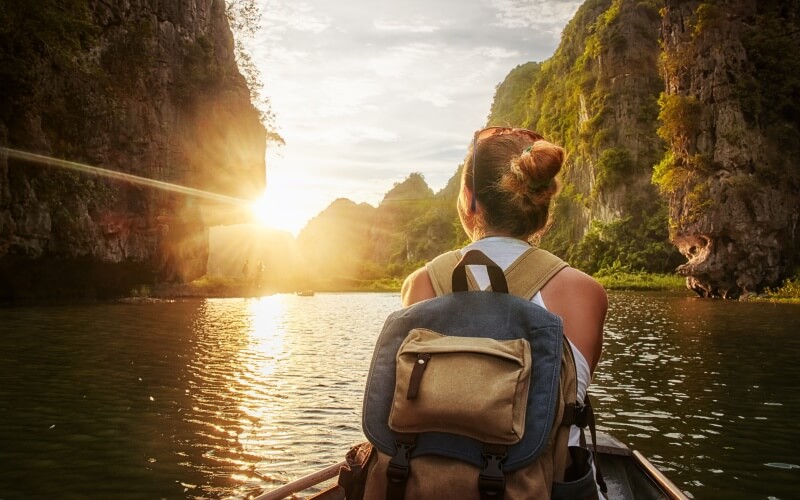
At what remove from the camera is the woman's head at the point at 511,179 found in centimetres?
217

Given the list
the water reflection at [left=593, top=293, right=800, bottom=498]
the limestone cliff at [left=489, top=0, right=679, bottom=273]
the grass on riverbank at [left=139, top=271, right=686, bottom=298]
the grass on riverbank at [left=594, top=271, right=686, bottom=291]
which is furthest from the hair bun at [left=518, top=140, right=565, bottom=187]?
the limestone cliff at [left=489, top=0, right=679, bottom=273]

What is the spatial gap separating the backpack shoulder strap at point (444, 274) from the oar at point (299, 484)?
1910 mm

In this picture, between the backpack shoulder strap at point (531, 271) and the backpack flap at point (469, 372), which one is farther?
the backpack shoulder strap at point (531, 271)

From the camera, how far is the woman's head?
2.17 m

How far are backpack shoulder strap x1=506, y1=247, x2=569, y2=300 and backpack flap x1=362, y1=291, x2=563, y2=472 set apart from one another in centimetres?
11

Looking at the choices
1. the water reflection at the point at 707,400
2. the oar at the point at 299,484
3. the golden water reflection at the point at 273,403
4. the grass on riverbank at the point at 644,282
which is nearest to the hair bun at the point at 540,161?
the oar at the point at 299,484

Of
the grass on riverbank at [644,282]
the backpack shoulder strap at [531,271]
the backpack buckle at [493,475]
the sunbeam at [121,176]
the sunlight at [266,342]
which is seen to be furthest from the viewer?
the grass on riverbank at [644,282]

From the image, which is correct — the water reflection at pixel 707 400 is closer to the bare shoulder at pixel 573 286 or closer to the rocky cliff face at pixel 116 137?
the bare shoulder at pixel 573 286

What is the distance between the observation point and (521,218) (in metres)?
2.25

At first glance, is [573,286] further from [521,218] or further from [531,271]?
[521,218]

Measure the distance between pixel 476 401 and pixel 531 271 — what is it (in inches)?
21.6

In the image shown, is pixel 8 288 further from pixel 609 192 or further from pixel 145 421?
pixel 609 192

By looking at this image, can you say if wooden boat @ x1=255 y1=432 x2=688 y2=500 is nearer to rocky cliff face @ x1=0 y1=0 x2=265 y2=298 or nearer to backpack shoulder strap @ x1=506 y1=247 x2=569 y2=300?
backpack shoulder strap @ x1=506 y1=247 x2=569 y2=300

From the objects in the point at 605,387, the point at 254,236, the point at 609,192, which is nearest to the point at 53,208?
the point at 605,387
